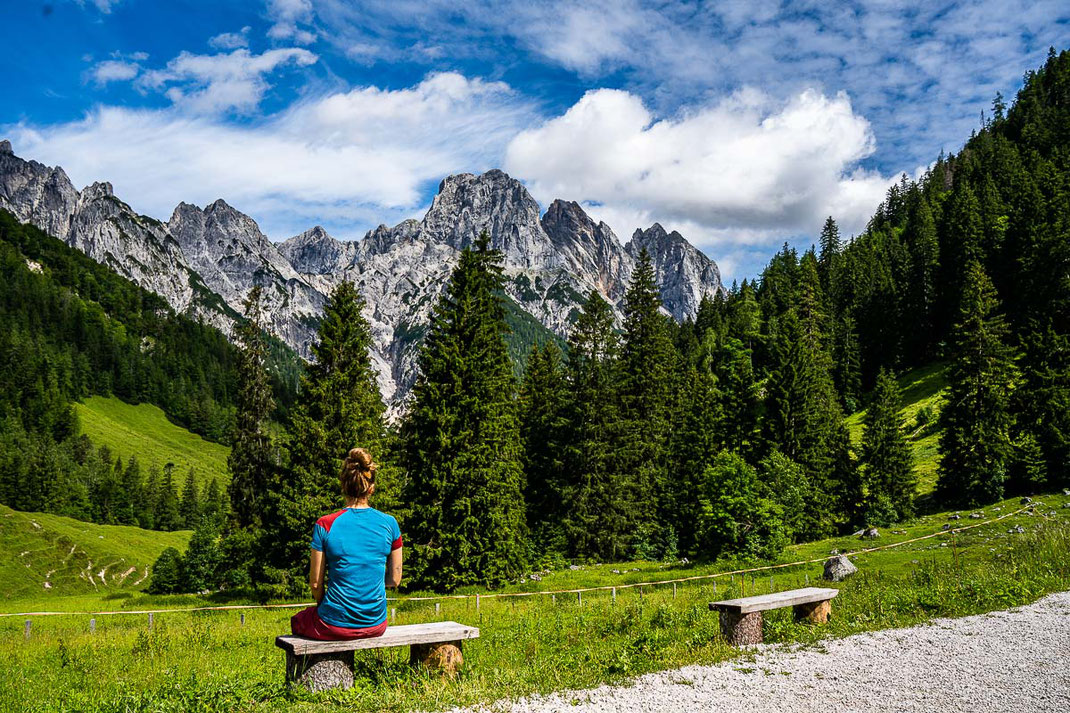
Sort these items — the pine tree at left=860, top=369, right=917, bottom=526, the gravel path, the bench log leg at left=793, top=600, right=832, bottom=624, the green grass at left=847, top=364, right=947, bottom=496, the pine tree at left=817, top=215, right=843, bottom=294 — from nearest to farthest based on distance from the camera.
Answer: the gravel path
the bench log leg at left=793, top=600, right=832, bottom=624
the pine tree at left=860, top=369, right=917, bottom=526
the green grass at left=847, top=364, right=947, bottom=496
the pine tree at left=817, top=215, right=843, bottom=294

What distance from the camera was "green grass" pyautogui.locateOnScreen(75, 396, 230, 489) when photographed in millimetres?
154000

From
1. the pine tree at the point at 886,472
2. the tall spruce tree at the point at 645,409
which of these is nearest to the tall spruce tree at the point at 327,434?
the tall spruce tree at the point at 645,409

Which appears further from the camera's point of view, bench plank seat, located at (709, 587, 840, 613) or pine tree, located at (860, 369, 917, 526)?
pine tree, located at (860, 369, 917, 526)

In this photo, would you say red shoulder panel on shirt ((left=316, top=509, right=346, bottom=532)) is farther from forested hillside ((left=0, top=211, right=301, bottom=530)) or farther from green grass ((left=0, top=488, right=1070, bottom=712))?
forested hillside ((left=0, top=211, right=301, bottom=530))

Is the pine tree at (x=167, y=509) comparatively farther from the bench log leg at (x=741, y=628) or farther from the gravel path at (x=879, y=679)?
the gravel path at (x=879, y=679)

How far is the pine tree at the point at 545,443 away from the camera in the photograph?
42.1 metres

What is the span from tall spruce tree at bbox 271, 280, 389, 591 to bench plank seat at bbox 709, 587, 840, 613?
842 inches

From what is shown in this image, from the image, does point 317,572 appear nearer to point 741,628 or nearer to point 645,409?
point 741,628

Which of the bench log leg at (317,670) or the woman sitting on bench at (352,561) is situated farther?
the bench log leg at (317,670)

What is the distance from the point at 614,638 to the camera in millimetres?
10930

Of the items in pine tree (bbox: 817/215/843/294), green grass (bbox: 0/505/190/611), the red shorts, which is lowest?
green grass (bbox: 0/505/190/611)

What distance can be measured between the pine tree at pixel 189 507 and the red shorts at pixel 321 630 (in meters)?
142

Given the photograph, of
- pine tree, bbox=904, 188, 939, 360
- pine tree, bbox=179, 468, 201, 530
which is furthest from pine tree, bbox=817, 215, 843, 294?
pine tree, bbox=179, 468, 201, 530

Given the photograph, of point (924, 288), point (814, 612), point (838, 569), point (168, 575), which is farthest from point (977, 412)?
point (168, 575)
